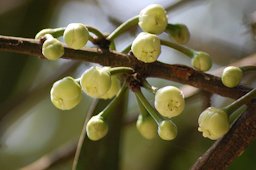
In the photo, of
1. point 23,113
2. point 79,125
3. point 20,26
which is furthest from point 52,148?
point 20,26

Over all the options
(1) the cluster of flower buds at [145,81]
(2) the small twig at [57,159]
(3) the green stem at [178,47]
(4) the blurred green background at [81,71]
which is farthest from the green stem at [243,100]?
(2) the small twig at [57,159]

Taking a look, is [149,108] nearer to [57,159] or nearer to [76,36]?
[76,36]

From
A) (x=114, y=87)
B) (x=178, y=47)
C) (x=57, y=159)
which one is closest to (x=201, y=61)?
(x=178, y=47)

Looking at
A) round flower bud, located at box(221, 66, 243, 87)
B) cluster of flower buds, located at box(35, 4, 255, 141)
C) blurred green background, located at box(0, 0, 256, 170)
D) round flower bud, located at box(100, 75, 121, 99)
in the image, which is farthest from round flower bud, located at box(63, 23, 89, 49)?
blurred green background, located at box(0, 0, 256, 170)

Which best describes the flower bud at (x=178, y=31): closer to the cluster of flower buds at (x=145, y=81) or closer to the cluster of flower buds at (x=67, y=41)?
the cluster of flower buds at (x=145, y=81)

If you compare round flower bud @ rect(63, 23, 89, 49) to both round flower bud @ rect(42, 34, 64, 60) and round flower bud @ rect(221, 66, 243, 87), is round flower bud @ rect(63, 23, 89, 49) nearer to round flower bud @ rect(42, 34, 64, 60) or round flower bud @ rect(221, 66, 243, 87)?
round flower bud @ rect(42, 34, 64, 60)
